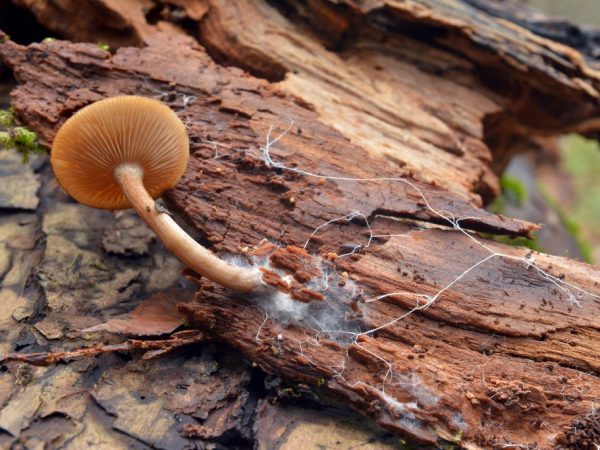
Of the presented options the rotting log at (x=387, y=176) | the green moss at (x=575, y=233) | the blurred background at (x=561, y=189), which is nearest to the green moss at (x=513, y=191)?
the blurred background at (x=561, y=189)

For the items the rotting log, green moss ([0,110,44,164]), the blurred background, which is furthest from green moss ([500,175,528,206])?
green moss ([0,110,44,164])

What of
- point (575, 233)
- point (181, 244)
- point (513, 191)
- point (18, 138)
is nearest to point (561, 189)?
point (575, 233)

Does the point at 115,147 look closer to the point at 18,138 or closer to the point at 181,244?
the point at 181,244

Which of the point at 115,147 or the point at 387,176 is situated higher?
the point at 387,176

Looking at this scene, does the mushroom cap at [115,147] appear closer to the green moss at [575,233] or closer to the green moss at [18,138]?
the green moss at [18,138]

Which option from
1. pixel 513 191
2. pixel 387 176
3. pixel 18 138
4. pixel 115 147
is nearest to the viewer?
pixel 115 147

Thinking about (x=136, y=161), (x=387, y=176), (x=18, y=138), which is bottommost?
(x=18, y=138)

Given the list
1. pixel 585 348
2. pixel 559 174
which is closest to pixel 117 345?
pixel 585 348
